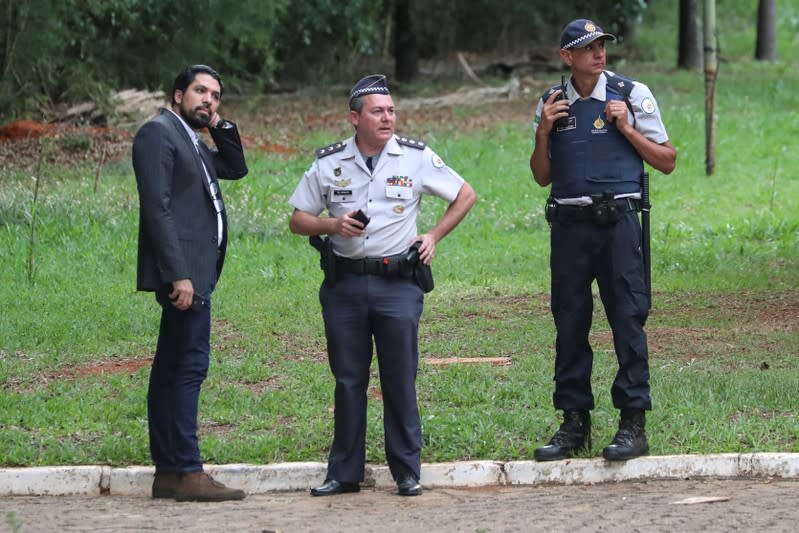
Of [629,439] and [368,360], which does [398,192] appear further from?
[629,439]

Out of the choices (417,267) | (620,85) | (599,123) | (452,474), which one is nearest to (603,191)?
(599,123)

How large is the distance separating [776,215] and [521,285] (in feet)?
16.8

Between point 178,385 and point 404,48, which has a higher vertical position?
point 404,48

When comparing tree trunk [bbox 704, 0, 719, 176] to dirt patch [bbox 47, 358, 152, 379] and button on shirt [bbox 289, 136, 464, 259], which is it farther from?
button on shirt [bbox 289, 136, 464, 259]

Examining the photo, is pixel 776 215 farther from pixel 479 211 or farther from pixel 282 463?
pixel 282 463

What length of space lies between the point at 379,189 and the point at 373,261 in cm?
35

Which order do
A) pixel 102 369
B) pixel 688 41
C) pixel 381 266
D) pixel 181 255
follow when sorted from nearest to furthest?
pixel 181 255 < pixel 381 266 < pixel 102 369 < pixel 688 41

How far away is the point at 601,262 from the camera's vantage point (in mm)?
7344

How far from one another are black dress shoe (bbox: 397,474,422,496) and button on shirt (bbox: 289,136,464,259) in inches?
44.3

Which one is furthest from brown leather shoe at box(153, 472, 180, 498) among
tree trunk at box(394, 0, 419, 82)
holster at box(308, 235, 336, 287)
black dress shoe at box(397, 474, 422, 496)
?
tree trunk at box(394, 0, 419, 82)

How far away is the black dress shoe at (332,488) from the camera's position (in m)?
7.14

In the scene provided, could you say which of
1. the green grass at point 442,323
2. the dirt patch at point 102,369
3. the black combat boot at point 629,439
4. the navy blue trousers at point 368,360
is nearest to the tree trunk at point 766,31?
the green grass at point 442,323

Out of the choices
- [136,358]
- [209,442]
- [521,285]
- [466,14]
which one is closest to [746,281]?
[521,285]

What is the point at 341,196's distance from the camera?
7051 millimetres
